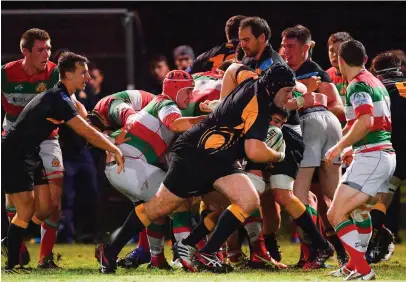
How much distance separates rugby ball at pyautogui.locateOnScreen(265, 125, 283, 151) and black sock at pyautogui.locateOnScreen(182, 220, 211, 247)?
82cm

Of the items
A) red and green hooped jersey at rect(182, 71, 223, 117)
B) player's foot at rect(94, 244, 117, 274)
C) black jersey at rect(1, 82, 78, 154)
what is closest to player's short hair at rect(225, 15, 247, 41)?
red and green hooped jersey at rect(182, 71, 223, 117)

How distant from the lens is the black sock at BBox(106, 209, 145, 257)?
32.8 feet

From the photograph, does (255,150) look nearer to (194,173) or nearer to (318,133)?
(194,173)

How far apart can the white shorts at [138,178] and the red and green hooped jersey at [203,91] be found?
67cm

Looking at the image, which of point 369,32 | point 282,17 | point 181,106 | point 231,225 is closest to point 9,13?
point 282,17

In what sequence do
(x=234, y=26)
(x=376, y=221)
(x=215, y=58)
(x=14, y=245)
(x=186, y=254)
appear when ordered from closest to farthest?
(x=186, y=254) → (x=14, y=245) → (x=376, y=221) → (x=234, y=26) → (x=215, y=58)

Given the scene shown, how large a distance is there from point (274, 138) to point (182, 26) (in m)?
6.96

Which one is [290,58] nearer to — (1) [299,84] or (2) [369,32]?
(1) [299,84]

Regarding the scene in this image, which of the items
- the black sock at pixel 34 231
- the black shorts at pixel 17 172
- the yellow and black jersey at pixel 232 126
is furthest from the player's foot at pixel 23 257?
the black sock at pixel 34 231

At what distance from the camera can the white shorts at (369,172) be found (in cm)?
927

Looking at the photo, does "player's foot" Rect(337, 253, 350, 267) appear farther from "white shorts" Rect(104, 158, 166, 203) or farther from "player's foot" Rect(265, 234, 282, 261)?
"white shorts" Rect(104, 158, 166, 203)

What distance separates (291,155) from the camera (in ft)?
34.2

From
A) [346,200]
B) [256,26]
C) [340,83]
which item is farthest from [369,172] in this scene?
[340,83]

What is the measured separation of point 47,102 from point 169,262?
2.04 metres
